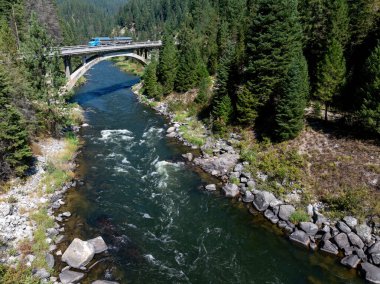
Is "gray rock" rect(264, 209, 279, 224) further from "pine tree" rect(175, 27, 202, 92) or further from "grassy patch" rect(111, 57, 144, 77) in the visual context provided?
"grassy patch" rect(111, 57, 144, 77)

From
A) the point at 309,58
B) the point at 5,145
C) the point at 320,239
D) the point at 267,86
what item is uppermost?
the point at 309,58

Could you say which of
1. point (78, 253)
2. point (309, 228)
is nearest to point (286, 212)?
point (309, 228)

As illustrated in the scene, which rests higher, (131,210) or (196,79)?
(196,79)

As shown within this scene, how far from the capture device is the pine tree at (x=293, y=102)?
102 ft

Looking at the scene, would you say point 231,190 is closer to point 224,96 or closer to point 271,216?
point 271,216

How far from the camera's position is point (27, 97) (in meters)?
34.0

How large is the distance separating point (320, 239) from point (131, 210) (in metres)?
15.7

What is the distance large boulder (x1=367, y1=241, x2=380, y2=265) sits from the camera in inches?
867

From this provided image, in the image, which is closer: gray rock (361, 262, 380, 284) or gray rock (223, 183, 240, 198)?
gray rock (361, 262, 380, 284)

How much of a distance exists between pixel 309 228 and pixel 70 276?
1775 cm

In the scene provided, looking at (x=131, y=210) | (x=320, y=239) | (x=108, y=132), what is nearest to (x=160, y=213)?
(x=131, y=210)

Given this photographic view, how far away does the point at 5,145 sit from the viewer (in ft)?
87.1

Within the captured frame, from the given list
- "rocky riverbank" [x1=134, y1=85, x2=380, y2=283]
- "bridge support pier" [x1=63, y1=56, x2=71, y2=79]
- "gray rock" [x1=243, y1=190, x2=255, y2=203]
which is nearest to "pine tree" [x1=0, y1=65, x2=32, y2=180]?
"rocky riverbank" [x1=134, y1=85, x2=380, y2=283]

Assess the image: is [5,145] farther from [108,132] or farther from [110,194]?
[108,132]
